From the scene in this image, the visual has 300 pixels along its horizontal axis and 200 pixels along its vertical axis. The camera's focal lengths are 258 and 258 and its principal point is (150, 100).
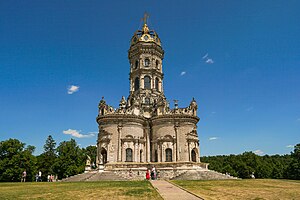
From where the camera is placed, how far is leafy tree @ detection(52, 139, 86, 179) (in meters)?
55.8

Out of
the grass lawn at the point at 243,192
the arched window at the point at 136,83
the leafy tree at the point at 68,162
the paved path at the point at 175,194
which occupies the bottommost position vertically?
the grass lawn at the point at 243,192

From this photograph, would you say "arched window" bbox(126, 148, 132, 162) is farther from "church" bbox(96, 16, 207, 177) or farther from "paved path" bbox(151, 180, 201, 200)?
"paved path" bbox(151, 180, 201, 200)

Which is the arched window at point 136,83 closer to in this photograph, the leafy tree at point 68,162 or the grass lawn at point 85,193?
the leafy tree at point 68,162

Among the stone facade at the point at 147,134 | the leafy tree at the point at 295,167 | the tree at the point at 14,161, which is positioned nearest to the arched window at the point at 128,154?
the stone facade at the point at 147,134

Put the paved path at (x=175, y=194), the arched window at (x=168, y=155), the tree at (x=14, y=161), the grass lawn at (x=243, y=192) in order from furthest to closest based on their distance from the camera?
the tree at (x=14, y=161) → the arched window at (x=168, y=155) → the grass lawn at (x=243, y=192) → the paved path at (x=175, y=194)

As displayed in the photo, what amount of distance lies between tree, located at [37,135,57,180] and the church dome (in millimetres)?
34820

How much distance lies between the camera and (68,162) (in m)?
56.6

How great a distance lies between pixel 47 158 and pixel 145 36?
135 feet

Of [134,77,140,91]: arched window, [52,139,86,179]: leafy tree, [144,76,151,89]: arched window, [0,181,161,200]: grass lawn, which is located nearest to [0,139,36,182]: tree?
[52,139,86,179]: leafy tree

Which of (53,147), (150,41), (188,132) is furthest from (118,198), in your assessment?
(53,147)

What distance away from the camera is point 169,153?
41.2m

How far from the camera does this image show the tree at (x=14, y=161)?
46.1m

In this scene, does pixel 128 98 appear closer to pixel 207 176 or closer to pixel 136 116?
pixel 136 116

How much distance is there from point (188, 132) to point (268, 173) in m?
49.1
